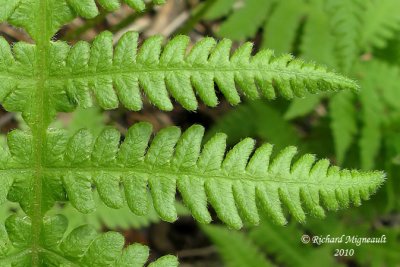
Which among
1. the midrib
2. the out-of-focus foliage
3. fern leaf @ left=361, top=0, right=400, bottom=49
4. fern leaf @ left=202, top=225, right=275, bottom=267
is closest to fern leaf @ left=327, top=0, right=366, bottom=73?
the out-of-focus foliage

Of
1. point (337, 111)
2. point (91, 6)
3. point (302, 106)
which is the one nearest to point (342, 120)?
point (337, 111)

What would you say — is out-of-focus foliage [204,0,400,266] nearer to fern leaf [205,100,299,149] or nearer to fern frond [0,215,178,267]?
fern leaf [205,100,299,149]

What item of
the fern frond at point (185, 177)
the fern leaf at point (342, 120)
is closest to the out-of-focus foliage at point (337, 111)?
the fern leaf at point (342, 120)

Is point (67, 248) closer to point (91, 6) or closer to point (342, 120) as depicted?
point (91, 6)

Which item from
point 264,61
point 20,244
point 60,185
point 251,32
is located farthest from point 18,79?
point 251,32

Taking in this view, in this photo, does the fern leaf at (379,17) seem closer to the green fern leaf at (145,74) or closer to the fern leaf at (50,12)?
the green fern leaf at (145,74)
